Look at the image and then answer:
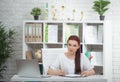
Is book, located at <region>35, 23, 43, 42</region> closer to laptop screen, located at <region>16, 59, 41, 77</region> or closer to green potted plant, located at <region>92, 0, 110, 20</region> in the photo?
green potted plant, located at <region>92, 0, 110, 20</region>

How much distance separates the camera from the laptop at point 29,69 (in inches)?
130

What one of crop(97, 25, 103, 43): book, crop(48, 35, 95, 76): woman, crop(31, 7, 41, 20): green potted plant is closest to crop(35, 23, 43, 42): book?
crop(31, 7, 41, 20): green potted plant

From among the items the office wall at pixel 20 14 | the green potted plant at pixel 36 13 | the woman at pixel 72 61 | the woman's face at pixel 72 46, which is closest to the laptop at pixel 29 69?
the woman at pixel 72 61

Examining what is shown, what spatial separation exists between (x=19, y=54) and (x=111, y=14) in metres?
1.88

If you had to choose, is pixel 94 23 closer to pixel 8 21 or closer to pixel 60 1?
pixel 60 1

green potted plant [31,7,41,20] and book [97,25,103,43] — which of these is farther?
green potted plant [31,7,41,20]

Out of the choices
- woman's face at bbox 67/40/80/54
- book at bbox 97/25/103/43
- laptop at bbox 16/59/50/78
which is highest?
book at bbox 97/25/103/43

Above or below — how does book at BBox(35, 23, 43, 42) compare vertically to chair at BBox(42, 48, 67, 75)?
above

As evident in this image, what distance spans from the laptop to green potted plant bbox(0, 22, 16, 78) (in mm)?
1964

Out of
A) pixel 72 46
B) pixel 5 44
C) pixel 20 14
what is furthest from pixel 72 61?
pixel 20 14

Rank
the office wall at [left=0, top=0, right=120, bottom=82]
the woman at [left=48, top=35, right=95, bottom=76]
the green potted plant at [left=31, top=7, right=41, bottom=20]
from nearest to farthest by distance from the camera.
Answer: the woman at [left=48, top=35, right=95, bottom=76] < the green potted plant at [left=31, top=7, right=41, bottom=20] < the office wall at [left=0, top=0, right=120, bottom=82]

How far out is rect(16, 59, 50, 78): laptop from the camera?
330 cm

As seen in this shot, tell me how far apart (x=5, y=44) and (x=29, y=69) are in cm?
208

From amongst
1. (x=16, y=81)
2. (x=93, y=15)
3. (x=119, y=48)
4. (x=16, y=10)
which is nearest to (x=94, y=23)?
(x=93, y=15)
